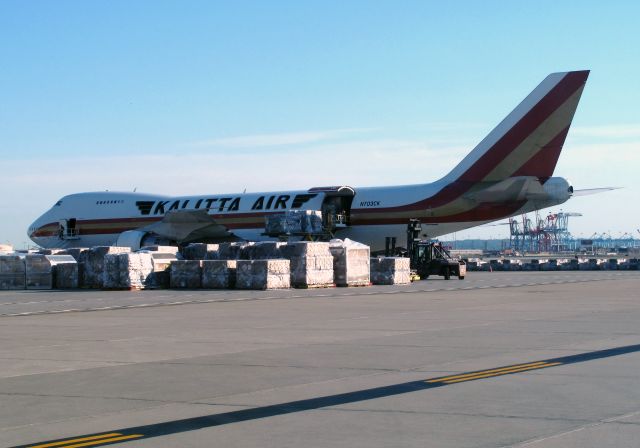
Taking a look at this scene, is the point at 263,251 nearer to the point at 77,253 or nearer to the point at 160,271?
the point at 160,271

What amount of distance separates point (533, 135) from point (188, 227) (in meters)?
18.9

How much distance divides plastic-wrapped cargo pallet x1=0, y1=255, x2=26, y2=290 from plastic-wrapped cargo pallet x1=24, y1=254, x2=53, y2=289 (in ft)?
0.73

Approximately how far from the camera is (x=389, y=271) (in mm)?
37094

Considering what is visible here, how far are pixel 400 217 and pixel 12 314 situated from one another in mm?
27330

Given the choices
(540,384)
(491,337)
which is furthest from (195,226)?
(540,384)

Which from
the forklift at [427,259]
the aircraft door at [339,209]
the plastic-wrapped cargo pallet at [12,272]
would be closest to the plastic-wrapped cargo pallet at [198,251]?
the plastic-wrapped cargo pallet at [12,272]

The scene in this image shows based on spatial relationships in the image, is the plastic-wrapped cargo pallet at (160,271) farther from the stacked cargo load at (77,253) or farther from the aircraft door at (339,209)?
Result: the aircraft door at (339,209)

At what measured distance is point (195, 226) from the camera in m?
50.4

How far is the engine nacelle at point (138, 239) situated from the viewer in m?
49.9

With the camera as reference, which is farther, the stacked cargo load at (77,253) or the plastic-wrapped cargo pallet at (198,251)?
the plastic-wrapped cargo pallet at (198,251)

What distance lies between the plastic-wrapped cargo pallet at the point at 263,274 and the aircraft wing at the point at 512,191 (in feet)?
49.0

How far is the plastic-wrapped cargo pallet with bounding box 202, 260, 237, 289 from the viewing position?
33.3m

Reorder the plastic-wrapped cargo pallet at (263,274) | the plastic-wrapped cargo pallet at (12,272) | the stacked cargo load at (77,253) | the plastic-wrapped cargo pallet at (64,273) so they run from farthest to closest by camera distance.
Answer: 1. the stacked cargo load at (77,253)
2. the plastic-wrapped cargo pallet at (12,272)
3. the plastic-wrapped cargo pallet at (64,273)
4. the plastic-wrapped cargo pallet at (263,274)

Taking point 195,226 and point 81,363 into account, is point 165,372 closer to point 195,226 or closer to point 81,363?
point 81,363
